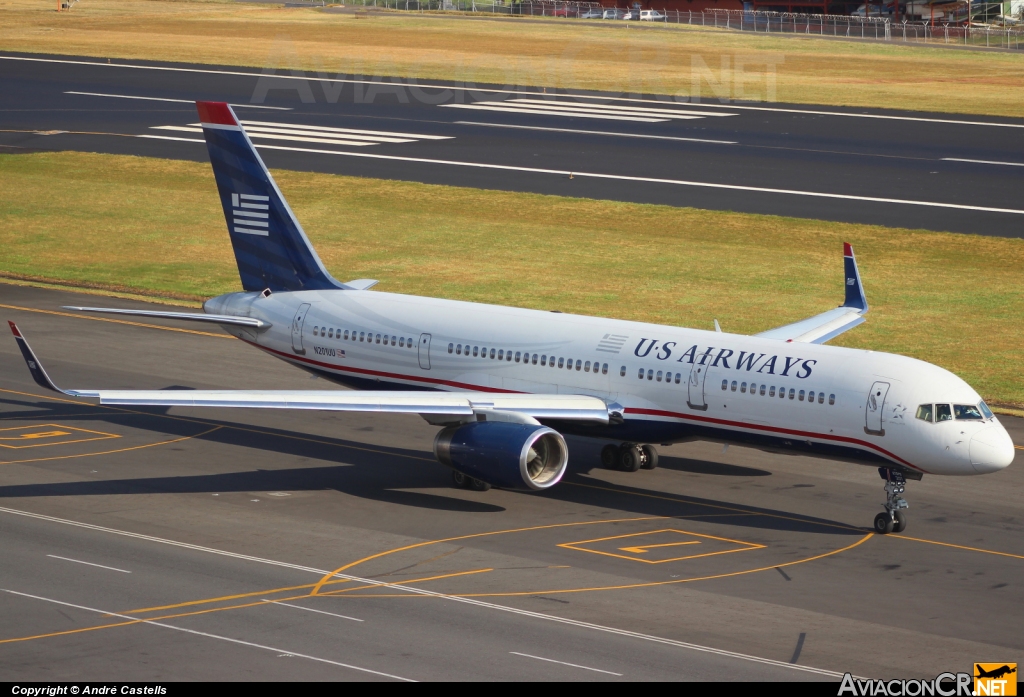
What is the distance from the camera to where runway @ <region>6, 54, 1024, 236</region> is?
82.2 m

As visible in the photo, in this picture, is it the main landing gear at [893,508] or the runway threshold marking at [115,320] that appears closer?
the main landing gear at [893,508]

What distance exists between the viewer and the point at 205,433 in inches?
1721

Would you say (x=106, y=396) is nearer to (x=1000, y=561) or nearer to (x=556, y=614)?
(x=556, y=614)

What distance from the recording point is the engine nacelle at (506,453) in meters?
35.3

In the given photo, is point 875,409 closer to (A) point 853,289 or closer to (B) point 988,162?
(A) point 853,289

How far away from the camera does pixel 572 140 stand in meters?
98.9


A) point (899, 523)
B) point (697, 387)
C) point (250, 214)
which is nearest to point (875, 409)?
point (899, 523)

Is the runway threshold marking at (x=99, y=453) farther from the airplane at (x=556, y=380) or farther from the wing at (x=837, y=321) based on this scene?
the wing at (x=837, y=321)

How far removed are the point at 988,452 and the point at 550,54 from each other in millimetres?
118752

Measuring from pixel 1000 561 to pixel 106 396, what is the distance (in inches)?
833

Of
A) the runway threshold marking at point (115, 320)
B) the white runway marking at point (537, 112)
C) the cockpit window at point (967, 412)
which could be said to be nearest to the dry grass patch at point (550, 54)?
the white runway marking at point (537, 112)

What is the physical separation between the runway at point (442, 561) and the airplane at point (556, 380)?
1700mm

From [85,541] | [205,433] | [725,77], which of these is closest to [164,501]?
[85,541]

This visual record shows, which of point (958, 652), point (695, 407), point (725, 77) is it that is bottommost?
point (958, 652)
